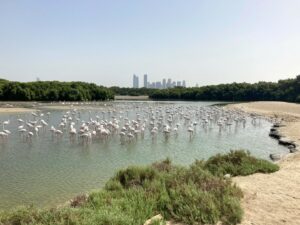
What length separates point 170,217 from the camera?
9.40 meters

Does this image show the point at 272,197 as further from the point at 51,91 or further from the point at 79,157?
the point at 51,91

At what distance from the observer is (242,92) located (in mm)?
125250

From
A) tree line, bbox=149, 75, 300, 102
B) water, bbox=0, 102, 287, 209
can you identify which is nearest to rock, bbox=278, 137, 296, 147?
water, bbox=0, 102, 287, 209

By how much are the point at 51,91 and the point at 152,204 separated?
9273cm

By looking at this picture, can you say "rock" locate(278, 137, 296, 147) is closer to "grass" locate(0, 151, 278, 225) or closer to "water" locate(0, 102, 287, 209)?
"water" locate(0, 102, 287, 209)

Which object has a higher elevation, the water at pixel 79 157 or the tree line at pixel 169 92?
the tree line at pixel 169 92

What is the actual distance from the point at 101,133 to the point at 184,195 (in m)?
23.9

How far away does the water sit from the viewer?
1574 centimetres

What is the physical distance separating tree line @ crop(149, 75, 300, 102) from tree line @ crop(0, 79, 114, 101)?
34.2m

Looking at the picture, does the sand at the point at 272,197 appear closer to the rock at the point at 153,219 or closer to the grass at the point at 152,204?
the grass at the point at 152,204

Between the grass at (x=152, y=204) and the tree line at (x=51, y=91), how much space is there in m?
85.6

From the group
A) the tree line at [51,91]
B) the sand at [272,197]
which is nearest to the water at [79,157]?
the sand at [272,197]

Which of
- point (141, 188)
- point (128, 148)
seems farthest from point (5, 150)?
point (141, 188)

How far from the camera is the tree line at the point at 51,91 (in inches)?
3639
